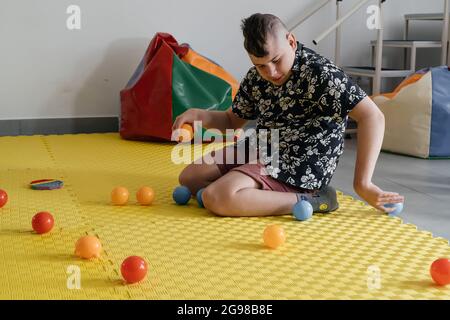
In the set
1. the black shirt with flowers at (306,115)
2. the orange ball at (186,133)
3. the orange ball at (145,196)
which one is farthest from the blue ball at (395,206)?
the orange ball at (186,133)

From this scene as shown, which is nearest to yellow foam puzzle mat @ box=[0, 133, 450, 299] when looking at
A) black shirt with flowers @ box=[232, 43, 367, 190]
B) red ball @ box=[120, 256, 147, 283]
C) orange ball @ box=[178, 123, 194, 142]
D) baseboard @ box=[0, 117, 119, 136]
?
red ball @ box=[120, 256, 147, 283]

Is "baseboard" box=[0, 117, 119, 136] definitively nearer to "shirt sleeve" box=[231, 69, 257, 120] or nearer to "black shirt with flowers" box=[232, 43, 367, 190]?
"shirt sleeve" box=[231, 69, 257, 120]

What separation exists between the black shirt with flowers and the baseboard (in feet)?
5.12

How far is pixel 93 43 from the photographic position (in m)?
3.18

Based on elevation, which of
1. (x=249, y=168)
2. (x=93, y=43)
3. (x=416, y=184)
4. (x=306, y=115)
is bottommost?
(x=416, y=184)

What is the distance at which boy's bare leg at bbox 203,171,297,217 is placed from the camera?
170cm

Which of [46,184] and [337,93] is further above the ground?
[337,93]

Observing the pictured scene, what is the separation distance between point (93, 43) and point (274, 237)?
2.02 metres

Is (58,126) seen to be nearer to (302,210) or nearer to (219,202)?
(219,202)

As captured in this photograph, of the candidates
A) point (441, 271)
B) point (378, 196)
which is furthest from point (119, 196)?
point (441, 271)

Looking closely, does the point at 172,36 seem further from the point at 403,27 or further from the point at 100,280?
the point at 100,280

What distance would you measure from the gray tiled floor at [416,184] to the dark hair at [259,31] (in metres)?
0.60
